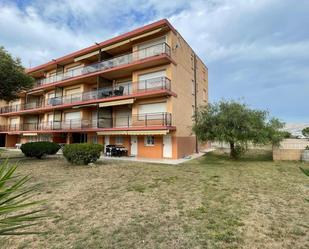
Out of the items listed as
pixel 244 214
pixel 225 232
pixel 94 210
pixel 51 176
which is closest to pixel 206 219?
pixel 225 232

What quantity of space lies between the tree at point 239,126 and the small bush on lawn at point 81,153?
391 inches

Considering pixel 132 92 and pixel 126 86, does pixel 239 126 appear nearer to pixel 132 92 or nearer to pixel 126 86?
pixel 132 92

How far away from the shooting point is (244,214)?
609cm

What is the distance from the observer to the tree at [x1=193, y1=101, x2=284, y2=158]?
55.1 ft

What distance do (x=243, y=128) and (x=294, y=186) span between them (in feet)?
26.4

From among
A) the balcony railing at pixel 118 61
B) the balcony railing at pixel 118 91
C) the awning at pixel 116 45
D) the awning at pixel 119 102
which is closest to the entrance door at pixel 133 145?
the awning at pixel 119 102

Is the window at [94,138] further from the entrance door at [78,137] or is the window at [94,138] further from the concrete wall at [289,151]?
the concrete wall at [289,151]

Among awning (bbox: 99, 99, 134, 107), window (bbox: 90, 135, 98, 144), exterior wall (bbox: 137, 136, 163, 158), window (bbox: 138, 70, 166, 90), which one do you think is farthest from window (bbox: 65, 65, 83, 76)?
exterior wall (bbox: 137, 136, 163, 158)

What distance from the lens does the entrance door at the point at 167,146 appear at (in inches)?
821

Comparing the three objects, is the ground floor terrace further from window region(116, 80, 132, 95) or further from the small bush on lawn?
the small bush on lawn

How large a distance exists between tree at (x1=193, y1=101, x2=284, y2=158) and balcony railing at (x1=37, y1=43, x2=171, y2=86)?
8.27m

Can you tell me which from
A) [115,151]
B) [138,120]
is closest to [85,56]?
[138,120]

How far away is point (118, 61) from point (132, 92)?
4592mm

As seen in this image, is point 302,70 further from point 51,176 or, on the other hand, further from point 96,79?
point 51,176
